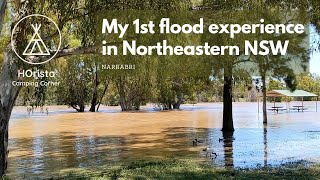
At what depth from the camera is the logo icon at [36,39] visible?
848 centimetres

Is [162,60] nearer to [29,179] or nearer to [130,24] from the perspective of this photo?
[130,24]

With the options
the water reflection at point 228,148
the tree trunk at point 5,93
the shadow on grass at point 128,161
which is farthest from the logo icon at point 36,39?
the water reflection at point 228,148

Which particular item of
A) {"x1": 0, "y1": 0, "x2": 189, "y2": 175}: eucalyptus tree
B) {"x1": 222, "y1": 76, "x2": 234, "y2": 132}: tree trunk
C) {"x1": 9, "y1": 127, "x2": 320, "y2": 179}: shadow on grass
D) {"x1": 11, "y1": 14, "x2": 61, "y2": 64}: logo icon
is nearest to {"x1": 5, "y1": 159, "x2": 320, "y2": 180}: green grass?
{"x1": 9, "y1": 127, "x2": 320, "y2": 179}: shadow on grass

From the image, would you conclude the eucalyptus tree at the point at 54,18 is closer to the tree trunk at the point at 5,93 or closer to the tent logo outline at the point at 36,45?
the tree trunk at the point at 5,93

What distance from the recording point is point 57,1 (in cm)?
834

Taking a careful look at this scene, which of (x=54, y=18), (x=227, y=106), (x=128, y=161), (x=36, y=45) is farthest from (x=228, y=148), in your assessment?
(x=54, y=18)

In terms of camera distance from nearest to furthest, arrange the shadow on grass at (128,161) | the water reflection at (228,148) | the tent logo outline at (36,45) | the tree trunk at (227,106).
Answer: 1. the tent logo outline at (36,45)
2. the shadow on grass at (128,161)
3. the water reflection at (228,148)
4. the tree trunk at (227,106)

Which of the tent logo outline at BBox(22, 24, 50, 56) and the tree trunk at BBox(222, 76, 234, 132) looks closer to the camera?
the tent logo outline at BBox(22, 24, 50, 56)

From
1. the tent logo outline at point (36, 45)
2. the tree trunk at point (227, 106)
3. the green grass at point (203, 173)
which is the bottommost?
the green grass at point (203, 173)

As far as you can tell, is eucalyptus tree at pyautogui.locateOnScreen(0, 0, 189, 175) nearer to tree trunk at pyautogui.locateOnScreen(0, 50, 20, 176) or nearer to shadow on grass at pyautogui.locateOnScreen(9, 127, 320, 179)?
tree trunk at pyautogui.locateOnScreen(0, 50, 20, 176)

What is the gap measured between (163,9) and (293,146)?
910 centimetres

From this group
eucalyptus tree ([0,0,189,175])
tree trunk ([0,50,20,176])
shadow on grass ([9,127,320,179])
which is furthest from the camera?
tree trunk ([0,50,20,176])

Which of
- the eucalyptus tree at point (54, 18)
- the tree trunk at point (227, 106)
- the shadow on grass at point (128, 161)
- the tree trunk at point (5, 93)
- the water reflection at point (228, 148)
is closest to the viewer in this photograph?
the eucalyptus tree at point (54, 18)

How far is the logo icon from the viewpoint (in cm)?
848
